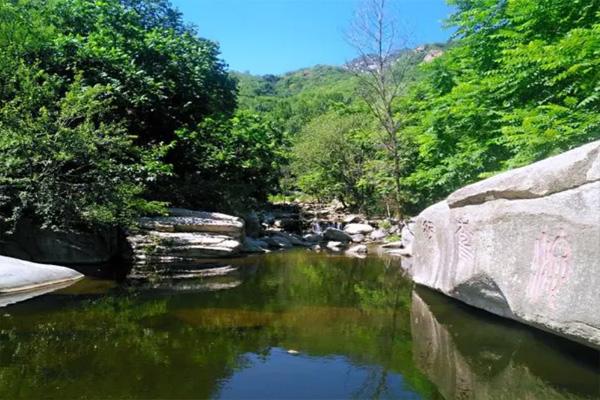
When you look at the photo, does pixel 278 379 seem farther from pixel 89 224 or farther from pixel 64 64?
pixel 64 64

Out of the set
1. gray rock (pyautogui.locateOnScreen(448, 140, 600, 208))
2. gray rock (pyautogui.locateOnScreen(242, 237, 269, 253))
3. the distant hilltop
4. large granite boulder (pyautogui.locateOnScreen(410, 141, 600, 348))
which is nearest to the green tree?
the distant hilltop

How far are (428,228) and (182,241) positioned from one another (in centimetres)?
714

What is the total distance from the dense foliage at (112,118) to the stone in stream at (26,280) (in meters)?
2.02

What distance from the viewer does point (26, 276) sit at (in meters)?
8.73

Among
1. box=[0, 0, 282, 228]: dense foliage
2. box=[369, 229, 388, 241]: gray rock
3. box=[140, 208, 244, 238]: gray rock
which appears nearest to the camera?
box=[0, 0, 282, 228]: dense foliage

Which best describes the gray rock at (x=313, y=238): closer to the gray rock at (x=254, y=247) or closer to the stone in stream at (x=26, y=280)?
the gray rock at (x=254, y=247)

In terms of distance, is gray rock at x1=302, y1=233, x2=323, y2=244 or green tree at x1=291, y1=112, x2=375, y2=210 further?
green tree at x1=291, y1=112, x2=375, y2=210

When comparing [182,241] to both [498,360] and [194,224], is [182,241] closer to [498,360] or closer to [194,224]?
[194,224]

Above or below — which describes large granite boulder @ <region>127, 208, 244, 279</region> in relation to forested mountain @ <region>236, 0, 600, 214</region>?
below

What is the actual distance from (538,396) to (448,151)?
36.1 ft

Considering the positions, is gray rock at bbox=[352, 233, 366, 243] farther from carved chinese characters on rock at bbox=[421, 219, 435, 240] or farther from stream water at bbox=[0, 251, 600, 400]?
stream water at bbox=[0, 251, 600, 400]

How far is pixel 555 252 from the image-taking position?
495 centimetres

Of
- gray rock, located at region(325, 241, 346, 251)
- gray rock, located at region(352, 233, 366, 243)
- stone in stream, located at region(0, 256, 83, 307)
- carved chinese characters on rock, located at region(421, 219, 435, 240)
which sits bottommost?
stone in stream, located at region(0, 256, 83, 307)

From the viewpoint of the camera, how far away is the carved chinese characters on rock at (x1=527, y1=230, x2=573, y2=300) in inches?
189
